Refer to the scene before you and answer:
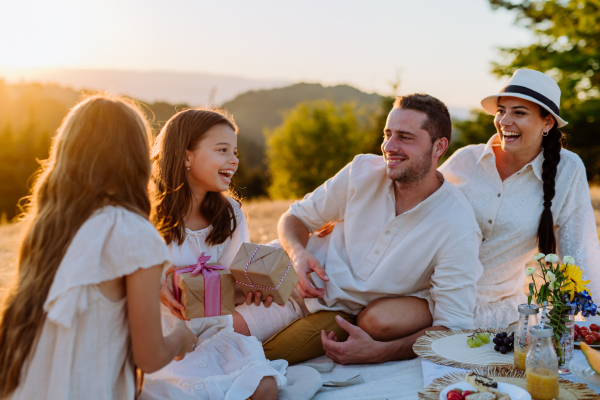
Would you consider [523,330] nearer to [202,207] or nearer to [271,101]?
[202,207]

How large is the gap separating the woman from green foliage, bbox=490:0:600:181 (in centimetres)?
1696

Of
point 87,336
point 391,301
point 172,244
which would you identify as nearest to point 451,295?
point 391,301

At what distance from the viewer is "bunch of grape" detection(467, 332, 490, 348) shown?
3.06 meters

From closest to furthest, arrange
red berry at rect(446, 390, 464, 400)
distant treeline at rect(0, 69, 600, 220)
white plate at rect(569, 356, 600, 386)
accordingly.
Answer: red berry at rect(446, 390, 464, 400), white plate at rect(569, 356, 600, 386), distant treeline at rect(0, 69, 600, 220)

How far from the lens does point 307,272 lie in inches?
153

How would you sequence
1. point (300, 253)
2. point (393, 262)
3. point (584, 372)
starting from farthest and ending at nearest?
point (300, 253)
point (393, 262)
point (584, 372)

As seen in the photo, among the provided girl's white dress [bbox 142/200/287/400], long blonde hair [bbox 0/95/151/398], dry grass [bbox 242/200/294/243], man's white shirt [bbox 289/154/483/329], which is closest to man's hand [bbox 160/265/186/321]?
girl's white dress [bbox 142/200/287/400]

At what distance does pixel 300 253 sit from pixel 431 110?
57.5 inches

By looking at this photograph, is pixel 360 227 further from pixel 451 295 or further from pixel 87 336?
pixel 87 336

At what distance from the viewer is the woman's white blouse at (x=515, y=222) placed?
12.8ft

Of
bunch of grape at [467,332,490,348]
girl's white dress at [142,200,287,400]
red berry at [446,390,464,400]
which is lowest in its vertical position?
girl's white dress at [142,200,287,400]

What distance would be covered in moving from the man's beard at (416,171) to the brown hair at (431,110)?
154 mm

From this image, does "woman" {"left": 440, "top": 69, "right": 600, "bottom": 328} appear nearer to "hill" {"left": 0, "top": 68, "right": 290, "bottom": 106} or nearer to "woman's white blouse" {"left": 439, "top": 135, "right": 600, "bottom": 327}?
"woman's white blouse" {"left": 439, "top": 135, "right": 600, "bottom": 327}

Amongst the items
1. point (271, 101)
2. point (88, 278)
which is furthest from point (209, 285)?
point (271, 101)
